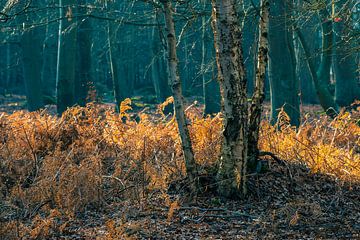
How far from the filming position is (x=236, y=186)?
620cm

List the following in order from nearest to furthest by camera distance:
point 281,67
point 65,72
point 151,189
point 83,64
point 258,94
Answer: point 151,189
point 258,94
point 281,67
point 65,72
point 83,64

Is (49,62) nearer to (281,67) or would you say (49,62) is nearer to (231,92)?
(281,67)

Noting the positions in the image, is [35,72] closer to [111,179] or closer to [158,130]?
[158,130]

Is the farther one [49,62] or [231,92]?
[49,62]

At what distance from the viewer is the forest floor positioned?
538cm

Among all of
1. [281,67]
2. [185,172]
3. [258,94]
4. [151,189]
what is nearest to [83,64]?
[281,67]

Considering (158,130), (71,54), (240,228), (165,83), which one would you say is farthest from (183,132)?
(165,83)

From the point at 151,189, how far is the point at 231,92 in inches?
61.7

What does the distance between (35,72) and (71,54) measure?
7.98 meters

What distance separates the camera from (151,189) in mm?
6445

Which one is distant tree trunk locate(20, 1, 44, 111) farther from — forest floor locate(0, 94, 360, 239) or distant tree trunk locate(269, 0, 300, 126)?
forest floor locate(0, 94, 360, 239)

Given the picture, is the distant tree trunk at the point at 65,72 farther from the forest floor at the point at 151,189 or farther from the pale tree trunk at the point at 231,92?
the pale tree trunk at the point at 231,92

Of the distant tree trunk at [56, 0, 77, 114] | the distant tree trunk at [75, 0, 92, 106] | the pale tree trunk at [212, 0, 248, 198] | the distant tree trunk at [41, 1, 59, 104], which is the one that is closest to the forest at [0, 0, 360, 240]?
the pale tree trunk at [212, 0, 248, 198]

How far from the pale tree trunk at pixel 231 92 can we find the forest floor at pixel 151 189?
36 centimetres
